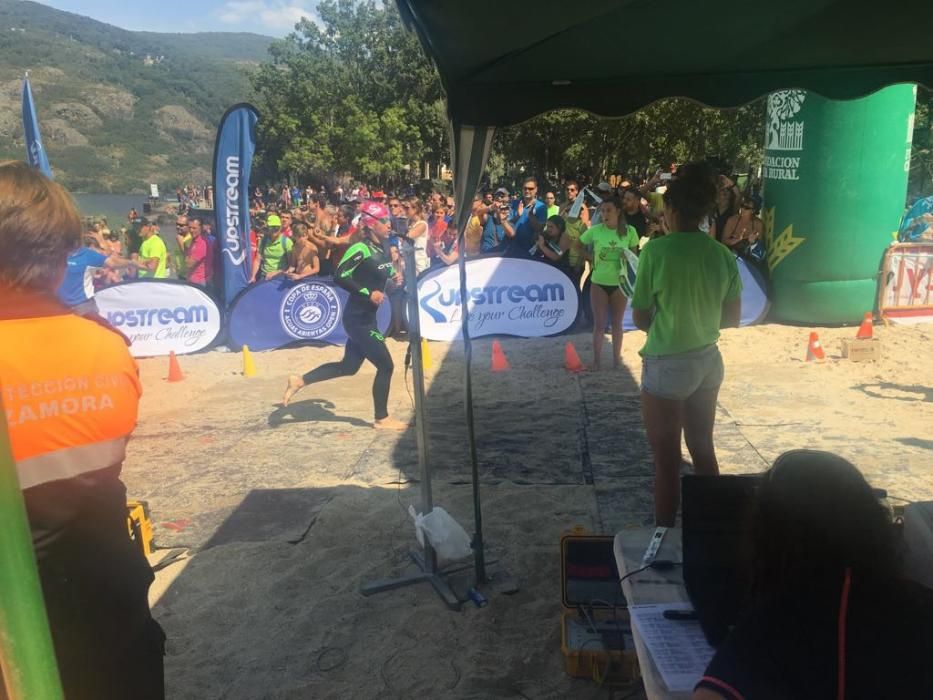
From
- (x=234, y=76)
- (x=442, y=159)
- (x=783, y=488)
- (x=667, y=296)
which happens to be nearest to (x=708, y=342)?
(x=667, y=296)

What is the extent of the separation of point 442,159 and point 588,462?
43.2 meters

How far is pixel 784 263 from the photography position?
9.77 m

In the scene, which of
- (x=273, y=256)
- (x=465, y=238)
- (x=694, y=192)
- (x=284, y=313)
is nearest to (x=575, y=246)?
(x=465, y=238)

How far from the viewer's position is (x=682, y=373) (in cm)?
351

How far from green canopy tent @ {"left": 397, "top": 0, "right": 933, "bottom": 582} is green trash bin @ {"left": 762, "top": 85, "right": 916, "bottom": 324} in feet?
19.7

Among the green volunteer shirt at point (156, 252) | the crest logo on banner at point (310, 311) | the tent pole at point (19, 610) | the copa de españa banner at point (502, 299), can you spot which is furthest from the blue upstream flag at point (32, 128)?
the tent pole at point (19, 610)

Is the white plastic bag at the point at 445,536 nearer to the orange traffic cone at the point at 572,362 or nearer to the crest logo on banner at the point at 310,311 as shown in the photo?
the orange traffic cone at the point at 572,362

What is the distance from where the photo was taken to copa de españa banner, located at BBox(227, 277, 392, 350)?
967 centimetres

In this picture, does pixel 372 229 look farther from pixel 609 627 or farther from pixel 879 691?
pixel 879 691

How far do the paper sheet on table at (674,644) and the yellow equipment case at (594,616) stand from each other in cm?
67

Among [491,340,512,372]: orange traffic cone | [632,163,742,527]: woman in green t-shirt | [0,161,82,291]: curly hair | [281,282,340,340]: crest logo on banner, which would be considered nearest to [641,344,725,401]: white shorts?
[632,163,742,527]: woman in green t-shirt

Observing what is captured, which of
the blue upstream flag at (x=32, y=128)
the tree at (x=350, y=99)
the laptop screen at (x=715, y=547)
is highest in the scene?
the tree at (x=350, y=99)

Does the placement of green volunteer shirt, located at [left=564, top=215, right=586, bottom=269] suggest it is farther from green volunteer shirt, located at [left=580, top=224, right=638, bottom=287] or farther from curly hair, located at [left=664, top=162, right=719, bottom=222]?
curly hair, located at [left=664, top=162, right=719, bottom=222]

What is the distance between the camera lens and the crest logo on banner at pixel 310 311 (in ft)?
31.8
